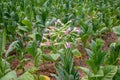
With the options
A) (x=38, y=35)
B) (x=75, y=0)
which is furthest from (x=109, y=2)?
(x=38, y=35)

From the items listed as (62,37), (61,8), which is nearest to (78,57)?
(62,37)

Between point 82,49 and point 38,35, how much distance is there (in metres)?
0.94

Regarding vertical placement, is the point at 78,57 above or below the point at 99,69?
below

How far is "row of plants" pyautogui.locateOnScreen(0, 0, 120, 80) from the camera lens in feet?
8.41

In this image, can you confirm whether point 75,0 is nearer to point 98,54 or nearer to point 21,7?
point 21,7

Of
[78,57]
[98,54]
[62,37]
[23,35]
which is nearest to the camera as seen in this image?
[98,54]

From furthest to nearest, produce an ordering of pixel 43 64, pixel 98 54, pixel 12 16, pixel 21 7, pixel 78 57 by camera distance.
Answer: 1. pixel 21 7
2. pixel 12 16
3. pixel 78 57
4. pixel 43 64
5. pixel 98 54

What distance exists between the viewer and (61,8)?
19.2 feet

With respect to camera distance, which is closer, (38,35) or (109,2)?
(38,35)

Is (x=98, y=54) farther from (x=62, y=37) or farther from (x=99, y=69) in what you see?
(x=62, y=37)

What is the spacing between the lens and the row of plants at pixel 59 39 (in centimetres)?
256

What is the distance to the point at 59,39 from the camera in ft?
9.44

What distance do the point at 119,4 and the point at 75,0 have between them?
3.32 ft

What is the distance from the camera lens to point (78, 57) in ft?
12.6
